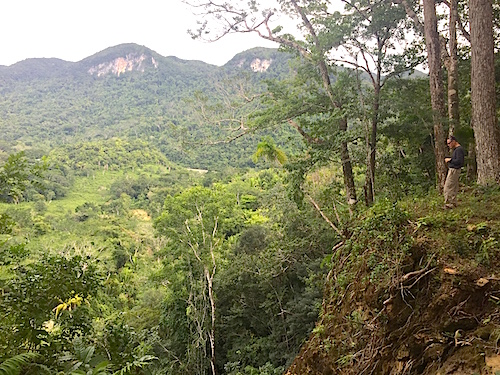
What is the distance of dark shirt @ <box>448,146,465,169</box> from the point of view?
5.02 meters

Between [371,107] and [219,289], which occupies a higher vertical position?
[371,107]

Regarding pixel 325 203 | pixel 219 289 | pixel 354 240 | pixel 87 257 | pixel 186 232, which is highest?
pixel 87 257

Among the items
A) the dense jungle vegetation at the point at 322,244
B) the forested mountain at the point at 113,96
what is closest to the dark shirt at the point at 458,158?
the dense jungle vegetation at the point at 322,244

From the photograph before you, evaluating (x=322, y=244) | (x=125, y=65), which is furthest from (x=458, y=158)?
(x=125, y=65)

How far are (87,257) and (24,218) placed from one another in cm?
3251

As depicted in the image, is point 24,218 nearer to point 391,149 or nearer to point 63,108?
point 391,149

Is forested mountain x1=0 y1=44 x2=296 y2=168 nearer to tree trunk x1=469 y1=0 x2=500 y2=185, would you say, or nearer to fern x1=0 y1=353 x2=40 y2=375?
tree trunk x1=469 y1=0 x2=500 y2=185

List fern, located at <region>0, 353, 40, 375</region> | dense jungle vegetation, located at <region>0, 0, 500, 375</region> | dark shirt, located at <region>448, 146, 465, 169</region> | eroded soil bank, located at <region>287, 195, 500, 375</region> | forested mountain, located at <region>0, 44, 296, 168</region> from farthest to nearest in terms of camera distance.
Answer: forested mountain, located at <region>0, 44, 296, 168</region>
dark shirt, located at <region>448, 146, 465, 169</region>
dense jungle vegetation, located at <region>0, 0, 500, 375</region>
eroded soil bank, located at <region>287, 195, 500, 375</region>
fern, located at <region>0, 353, 40, 375</region>

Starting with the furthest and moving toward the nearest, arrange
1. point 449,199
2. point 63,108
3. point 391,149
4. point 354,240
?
point 63,108 → point 391,149 → point 449,199 → point 354,240

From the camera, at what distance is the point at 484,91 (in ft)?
18.3

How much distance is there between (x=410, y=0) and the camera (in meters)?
7.97

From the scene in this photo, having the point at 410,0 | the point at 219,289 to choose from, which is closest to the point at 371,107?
the point at 410,0

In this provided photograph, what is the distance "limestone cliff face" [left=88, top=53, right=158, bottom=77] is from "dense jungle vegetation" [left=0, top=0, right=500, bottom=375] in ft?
450

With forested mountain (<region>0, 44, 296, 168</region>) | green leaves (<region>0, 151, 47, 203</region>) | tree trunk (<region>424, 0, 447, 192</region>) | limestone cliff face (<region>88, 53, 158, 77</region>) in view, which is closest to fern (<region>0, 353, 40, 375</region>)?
green leaves (<region>0, 151, 47, 203</region>)
